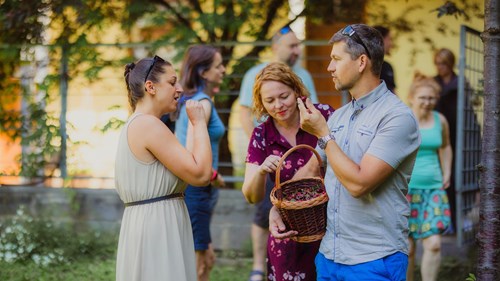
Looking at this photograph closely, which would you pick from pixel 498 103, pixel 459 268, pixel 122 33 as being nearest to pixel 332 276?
pixel 498 103

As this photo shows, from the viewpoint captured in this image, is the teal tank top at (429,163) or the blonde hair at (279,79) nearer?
the blonde hair at (279,79)

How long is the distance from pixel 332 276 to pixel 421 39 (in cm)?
656

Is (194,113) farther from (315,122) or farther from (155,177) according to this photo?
(315,122)

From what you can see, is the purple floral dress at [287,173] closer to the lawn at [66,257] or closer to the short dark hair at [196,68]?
the short dark hair at [196,68]

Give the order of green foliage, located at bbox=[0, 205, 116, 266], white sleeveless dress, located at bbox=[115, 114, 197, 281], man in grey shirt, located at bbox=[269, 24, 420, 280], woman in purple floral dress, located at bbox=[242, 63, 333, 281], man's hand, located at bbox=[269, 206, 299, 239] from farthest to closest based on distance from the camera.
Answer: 1. green foliage, located at bbox=[0, 205, 116, 266]
2. woman in purple floral dress, located at bbox=[242, 63, 333, 281]
3. white sleeveless dress, located at bbox=[115, 114, 197, 281]
4. man's hand, located at bbox=[269, 206, 299, 239]
5. man in grey shirt, located at bbox=[269, 24, 420, 280]

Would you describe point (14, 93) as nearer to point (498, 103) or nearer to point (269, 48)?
point (269, 48)

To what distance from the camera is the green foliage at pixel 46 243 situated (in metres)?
7.55

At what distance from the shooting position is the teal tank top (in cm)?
649

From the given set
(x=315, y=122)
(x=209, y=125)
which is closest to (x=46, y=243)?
(x=209, y=125)

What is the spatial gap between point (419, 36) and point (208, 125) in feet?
15.9

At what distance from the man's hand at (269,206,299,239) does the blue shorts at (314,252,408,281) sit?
0.30 metres

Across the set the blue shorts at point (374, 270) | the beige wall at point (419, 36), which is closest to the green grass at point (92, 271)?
the beige wall at point (419, 36)

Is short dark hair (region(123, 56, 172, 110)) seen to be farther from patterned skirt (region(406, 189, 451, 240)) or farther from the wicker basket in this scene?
patterned skirt (region(406, 189, 451, 240))

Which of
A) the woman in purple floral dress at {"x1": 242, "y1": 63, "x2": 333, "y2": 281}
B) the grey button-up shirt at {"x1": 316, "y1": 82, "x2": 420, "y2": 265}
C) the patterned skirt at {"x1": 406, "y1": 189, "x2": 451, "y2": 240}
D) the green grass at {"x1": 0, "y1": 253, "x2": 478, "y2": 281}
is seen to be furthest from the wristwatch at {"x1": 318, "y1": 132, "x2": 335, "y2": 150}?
the green grass at {"x1": 0, "y1": 253, "x2": 478, "y2": 281}
